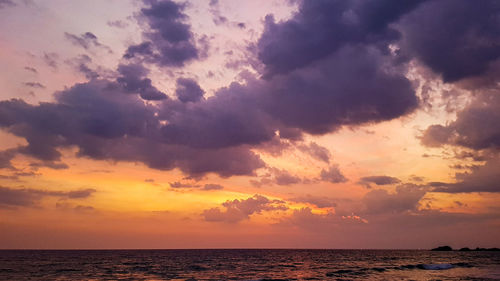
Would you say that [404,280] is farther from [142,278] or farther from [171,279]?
[142,278]

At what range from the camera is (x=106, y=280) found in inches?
2312

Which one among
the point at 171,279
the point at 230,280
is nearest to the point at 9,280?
the point at 171,279

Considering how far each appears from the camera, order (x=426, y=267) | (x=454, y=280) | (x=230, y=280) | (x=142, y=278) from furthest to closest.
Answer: (x=426, y=267) → (x=142, y=278) → (x=230, y=280) → (x=454, y=280)

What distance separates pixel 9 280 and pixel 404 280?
6197 centimetres

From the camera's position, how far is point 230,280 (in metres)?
57.7

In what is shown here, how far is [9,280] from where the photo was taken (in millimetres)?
59312

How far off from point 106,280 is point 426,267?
215 ft

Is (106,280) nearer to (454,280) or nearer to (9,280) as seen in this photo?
(9,280)

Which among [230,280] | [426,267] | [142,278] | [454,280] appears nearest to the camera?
[454,280]

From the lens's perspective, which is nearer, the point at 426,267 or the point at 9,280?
the point at 9,280

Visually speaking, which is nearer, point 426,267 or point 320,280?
point 320,280

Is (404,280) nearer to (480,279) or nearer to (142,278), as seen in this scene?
(480,279)

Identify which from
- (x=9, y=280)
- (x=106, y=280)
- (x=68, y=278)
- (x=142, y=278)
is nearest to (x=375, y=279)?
(x=142, y=278)

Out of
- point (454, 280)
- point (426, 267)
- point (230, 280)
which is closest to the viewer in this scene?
point (454, 280)
